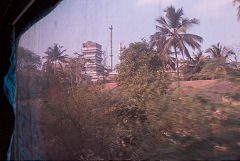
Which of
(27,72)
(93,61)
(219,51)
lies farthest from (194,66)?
(27,72)

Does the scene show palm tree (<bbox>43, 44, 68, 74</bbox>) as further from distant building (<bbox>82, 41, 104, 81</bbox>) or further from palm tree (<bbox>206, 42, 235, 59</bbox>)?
palm tree (<bbox>206, 42, 235, 59</bbox>)

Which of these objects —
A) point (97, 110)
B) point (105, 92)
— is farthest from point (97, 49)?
point (97, 110)

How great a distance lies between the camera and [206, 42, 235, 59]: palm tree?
178 cm

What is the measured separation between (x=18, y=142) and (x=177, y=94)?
8.06 ft

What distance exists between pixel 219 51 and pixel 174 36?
0.56 m

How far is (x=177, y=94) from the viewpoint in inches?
83.7

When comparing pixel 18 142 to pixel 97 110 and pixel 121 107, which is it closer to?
pixel 97 110

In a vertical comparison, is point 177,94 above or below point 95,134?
above

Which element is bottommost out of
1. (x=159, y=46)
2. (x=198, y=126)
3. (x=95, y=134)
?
(x=95, y=134)

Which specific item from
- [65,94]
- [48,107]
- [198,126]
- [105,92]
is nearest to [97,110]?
[105,92]

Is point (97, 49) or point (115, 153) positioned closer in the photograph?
point (115, 153)

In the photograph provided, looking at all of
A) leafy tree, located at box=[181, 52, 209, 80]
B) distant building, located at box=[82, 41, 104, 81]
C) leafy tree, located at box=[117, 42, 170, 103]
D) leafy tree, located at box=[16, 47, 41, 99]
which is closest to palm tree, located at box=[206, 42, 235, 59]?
leafy tree, located at box=[181, 52, 209, 80]

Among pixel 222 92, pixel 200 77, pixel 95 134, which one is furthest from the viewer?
pixel 95 134

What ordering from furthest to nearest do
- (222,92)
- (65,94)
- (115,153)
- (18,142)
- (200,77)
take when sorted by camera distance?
(18,142) < (65,94) < (115,153) < (200,77) < (222,92)
